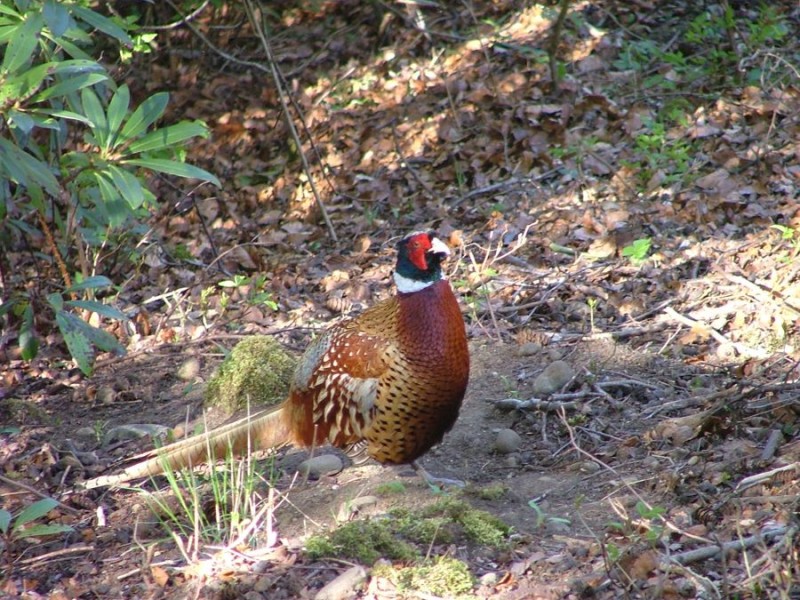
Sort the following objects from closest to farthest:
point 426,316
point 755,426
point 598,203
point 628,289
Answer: point 755,426 → point 426,316 → point 628,289 → point 598,203

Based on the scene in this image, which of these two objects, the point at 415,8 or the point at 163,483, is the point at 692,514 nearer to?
the point at 163,483

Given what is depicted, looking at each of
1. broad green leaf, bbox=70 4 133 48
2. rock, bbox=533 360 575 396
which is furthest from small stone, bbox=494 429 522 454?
broad green leaf, bbox=70 4 133 48

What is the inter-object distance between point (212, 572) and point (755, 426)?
7.05 feet

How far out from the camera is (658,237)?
242 inches

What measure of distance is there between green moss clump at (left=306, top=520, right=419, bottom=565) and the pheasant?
2.94 feet

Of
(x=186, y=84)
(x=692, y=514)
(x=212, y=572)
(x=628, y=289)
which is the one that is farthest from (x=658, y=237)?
(x=186, y=84)

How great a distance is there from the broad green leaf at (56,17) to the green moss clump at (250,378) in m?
1.79

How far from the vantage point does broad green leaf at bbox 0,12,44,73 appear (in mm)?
4324

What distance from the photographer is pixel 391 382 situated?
4.25 metres

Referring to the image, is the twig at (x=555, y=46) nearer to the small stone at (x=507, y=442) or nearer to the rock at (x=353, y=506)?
the small stone at (x=507, y=442)

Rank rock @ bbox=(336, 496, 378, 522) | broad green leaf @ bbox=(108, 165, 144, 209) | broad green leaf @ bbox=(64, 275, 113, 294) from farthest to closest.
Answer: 1. broad green leaf @ bbox=(64, 275, 113, 294)
2. broad green leaf @ bbox=(108, 165, 144, 209)
3. rock @ bbox=(336, 496, 378, 522)

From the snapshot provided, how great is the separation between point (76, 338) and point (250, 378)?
34.8 inches

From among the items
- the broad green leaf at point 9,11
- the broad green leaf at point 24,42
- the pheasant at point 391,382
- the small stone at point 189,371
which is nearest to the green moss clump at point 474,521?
the pheasant at point 391,382

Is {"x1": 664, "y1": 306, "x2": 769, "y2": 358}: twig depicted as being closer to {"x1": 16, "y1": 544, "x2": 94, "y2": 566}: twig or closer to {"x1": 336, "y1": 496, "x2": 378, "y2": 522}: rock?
{"x1": 336, "y1": 496, "x2": 378, "y2": 522}: rock
